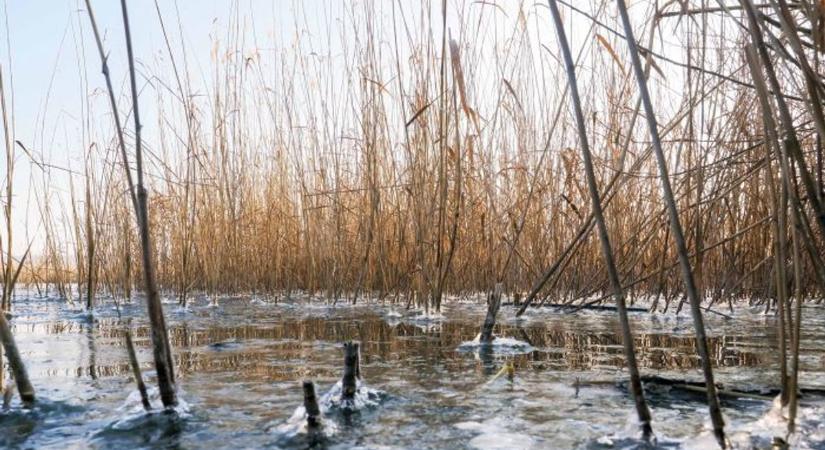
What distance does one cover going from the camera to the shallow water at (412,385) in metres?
0.96

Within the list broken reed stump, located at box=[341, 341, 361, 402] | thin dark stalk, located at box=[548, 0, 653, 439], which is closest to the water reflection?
broken reed stump, located at box=[341, 341, 361, 402]

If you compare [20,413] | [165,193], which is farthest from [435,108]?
[165,193]

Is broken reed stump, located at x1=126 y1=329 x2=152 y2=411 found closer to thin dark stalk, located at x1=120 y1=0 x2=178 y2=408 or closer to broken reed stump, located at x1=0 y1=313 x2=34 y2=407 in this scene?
Answer: thin dark stalk, located at x1=120 y1=0 x2=178 y2=408

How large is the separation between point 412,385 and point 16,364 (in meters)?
0.65

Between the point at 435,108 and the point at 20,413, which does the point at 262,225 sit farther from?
the point at 20,413

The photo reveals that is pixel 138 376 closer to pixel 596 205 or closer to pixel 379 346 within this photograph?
pixel 596 205

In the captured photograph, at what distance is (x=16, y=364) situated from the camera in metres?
1.08

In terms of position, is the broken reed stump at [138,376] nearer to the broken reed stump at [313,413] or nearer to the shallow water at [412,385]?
the shallow water at [412,385]

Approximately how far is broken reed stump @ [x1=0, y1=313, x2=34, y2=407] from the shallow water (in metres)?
0.02

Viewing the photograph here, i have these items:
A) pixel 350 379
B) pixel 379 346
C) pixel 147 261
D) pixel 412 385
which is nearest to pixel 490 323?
pixel 379 346

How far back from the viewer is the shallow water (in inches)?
37.7

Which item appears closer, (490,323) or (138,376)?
(138,376)

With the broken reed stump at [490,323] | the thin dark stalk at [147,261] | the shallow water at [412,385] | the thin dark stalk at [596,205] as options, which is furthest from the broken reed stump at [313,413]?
the broken reed stump at [490,323]

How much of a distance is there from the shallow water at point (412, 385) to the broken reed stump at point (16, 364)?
0.08ft
